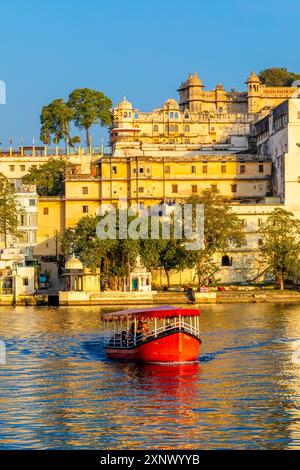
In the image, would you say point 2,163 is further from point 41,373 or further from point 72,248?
point 41,373

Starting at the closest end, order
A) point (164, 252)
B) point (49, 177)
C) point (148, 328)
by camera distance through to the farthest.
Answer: point (148, 328)
point (164, 252)
point (49, 177)

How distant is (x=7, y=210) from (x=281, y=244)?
24.1m

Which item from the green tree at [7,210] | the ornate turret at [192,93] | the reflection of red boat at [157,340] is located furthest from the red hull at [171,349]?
the ornate turret at [192,93]

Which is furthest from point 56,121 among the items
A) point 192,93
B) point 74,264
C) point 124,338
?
point 124,338

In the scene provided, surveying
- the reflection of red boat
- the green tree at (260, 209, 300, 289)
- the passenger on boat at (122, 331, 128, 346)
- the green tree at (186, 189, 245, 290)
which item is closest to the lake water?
the reflection of red boat

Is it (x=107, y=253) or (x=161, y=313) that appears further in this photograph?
(x=107, y=253)

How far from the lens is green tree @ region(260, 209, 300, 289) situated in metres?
94.8

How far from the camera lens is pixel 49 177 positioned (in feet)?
401

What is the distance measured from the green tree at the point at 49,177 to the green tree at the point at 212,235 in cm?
2532

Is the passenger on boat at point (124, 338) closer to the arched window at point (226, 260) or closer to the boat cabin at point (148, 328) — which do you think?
the boat cabin at point (148, 328)

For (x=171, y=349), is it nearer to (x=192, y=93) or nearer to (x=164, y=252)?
(x=164, y=252)

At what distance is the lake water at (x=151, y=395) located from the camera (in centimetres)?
3331

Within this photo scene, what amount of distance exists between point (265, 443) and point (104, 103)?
100669 millimetres
